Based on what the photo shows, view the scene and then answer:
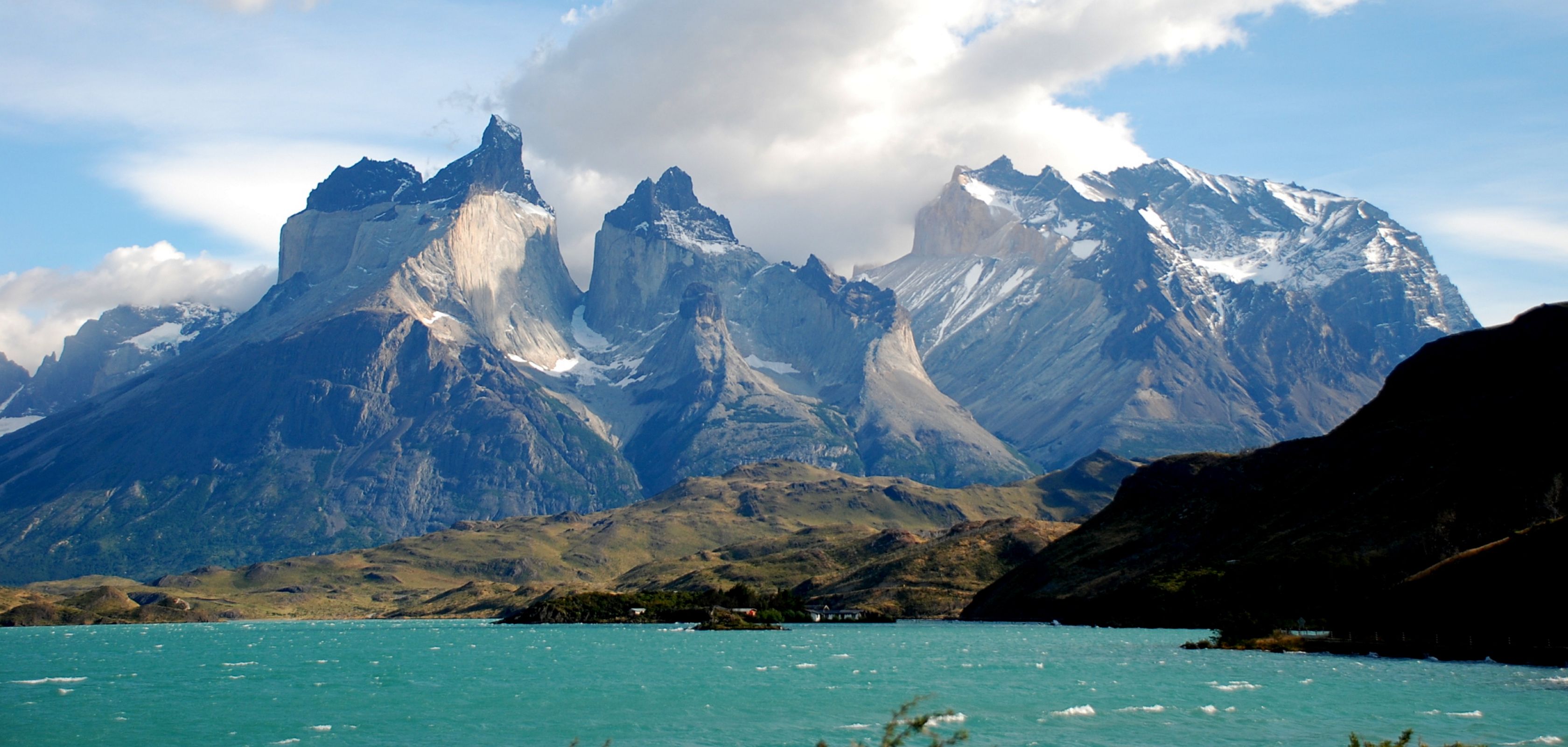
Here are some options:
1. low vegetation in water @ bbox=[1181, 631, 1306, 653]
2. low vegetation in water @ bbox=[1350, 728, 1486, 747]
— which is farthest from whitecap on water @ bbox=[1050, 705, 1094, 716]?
low vegetation in water @ bbox=[1181, 631, 1306, 653]

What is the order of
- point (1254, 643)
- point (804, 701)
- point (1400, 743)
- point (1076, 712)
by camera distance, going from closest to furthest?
point (1400, 743) < point (1076, 712) < point (804, 701) < point (1254, 643)

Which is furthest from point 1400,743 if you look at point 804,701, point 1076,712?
point 804,701

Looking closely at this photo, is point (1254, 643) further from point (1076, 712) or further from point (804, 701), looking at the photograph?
point (804, 701)

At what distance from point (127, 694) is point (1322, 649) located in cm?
13521

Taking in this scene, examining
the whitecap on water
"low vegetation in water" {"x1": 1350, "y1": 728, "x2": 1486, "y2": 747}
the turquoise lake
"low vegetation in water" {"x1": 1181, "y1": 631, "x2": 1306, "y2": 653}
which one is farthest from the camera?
"low vegetation in water" {"x1": 1181, "y1": 631, "x2": 1306, "y2": 653}

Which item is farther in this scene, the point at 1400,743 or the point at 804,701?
the point at 804,701

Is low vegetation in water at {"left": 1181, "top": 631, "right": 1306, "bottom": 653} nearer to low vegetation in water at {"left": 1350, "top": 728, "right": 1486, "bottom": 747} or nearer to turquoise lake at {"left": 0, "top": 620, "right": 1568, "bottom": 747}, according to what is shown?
turquoise lake at {"left": 0, "top": 620, "right": 1568, "bottom": 747}

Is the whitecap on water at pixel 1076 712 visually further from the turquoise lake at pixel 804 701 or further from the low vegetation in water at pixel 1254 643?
the low vegetation in water at pixel 1254 643

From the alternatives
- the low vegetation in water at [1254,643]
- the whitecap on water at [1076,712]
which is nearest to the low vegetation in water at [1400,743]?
the whitecap on water at [1076,712]

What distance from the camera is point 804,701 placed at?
403ft

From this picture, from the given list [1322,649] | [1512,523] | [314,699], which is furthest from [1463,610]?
[314,699]

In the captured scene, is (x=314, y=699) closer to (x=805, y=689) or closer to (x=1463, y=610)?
(x=805, y=689)

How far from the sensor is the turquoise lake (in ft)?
331

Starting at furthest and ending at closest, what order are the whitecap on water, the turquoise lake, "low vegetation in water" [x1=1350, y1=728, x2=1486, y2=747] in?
the whitecap on water, the turquoise lake, "low vegetation in water" [x1=1350, y1=728, x2=1486, y2=747]
